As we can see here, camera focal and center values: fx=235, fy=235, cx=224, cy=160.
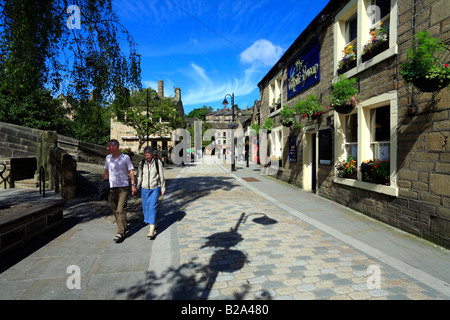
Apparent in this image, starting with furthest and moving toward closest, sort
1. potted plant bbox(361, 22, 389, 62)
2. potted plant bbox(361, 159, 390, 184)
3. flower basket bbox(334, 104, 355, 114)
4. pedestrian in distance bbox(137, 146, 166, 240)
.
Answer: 1. flower basket bbox(334, 104, 355, 114)
2. potted plant bbox(361, 22, 389, 62)
3. potted plant bbox(361, 159, 390, 184)
4. pedestrian in distance bbox(137, 146, 166, 240)

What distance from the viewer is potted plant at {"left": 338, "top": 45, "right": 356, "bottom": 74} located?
22.6 feet

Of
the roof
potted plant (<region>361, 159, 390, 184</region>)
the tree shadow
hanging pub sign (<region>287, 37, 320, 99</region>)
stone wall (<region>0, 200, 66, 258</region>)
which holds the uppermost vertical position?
the roof

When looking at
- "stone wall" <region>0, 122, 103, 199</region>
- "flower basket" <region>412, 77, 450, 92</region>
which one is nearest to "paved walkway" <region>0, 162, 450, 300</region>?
"stone wall" <region>0, 122, 103, 199</region>

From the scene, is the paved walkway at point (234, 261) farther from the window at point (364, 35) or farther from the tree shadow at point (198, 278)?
the window at point (364, 35)

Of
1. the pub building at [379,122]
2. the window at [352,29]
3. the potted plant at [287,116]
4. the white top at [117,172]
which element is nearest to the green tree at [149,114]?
the potted plant at [287,116]

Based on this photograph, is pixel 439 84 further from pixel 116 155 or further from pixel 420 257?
pixel 116 155

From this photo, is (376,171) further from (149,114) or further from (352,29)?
(149,114)

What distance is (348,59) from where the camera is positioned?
701 cm

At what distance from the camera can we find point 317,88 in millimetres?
9016

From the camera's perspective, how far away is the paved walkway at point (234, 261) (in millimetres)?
2807

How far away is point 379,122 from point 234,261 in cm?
519

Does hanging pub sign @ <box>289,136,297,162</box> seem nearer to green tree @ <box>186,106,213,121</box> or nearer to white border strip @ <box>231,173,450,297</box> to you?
white border strip @ <box>231,173,450,297</box>

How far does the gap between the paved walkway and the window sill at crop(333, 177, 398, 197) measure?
0.77m

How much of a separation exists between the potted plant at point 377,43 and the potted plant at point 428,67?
1809 mm
